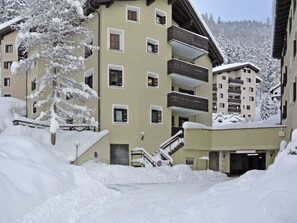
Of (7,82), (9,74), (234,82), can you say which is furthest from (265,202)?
(234,82)

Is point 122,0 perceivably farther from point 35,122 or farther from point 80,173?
point 80,173

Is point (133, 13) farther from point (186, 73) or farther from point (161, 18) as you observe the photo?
point (186, 73)

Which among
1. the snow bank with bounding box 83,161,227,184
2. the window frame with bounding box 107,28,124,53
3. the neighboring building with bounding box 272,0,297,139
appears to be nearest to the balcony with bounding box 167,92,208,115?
the window frame with bounding box 107,28,124,53

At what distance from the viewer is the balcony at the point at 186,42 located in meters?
30.1

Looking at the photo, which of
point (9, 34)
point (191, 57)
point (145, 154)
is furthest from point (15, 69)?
point (9, 34)

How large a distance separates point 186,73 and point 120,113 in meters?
6.54

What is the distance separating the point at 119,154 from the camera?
2684 cm

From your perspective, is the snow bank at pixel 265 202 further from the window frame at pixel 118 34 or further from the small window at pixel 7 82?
the small window at pixel 7 82

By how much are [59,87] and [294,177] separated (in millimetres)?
16550

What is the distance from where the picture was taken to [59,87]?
22484mm

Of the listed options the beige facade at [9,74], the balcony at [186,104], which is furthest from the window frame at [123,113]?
the beige facade at [9,74]

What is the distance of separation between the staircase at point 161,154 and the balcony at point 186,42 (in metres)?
7.17

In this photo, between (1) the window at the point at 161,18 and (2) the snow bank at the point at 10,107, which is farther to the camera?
(2) the snow bank at the point at 10,107

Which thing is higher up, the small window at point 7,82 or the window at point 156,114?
the small window at point 7,82
